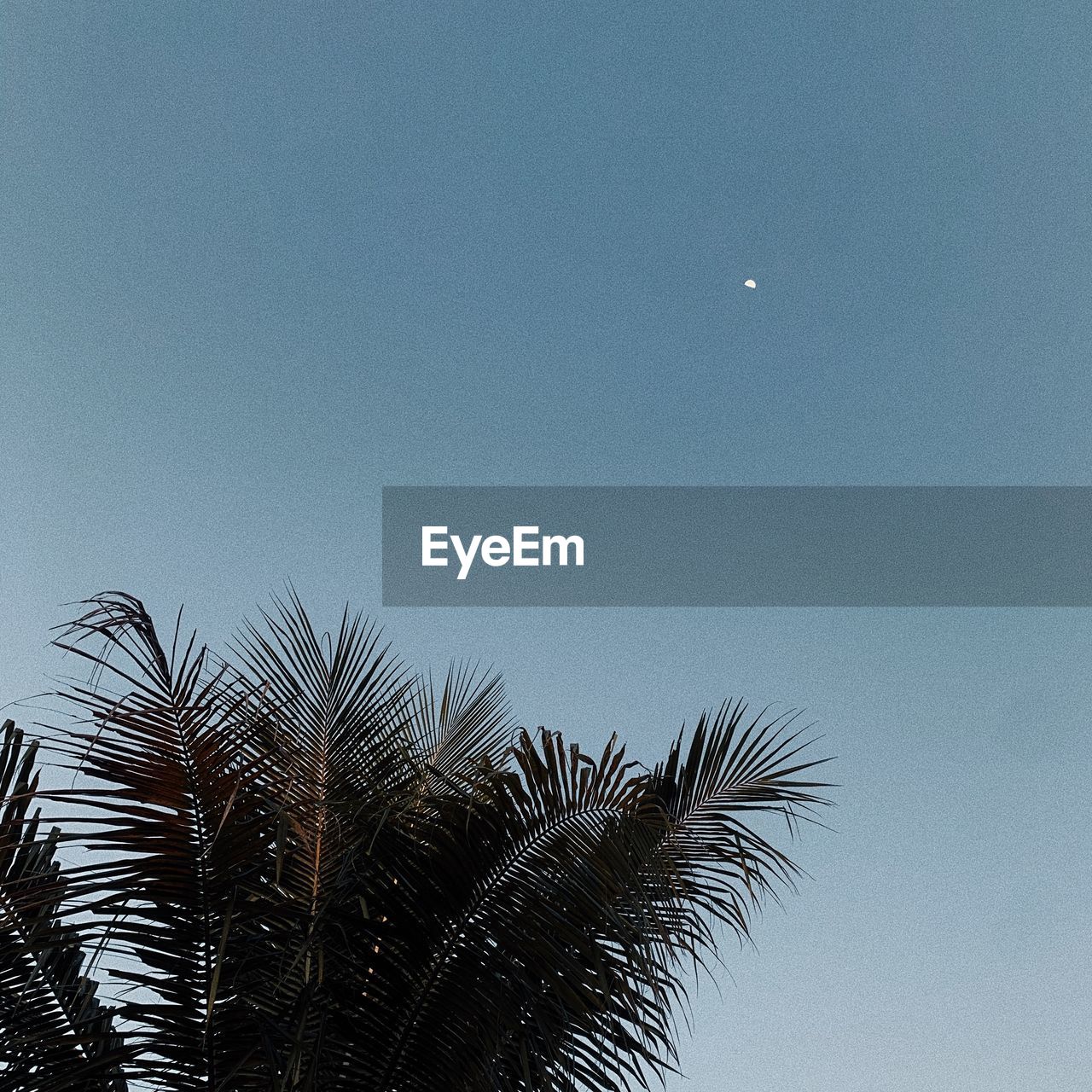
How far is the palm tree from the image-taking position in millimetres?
4289

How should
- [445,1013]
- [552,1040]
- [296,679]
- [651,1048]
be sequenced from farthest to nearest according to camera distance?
[296,679]
[651,1048]
[445,1013]
[552,1040]

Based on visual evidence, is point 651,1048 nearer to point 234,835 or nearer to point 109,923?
point 234,835

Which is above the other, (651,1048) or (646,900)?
(646,900)

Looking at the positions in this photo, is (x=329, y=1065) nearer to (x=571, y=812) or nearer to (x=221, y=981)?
(x=221, y=981)

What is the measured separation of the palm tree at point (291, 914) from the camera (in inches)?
169

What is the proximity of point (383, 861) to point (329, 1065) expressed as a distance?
785 millimetres

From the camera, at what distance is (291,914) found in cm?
445

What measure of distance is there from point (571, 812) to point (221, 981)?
1.51 m

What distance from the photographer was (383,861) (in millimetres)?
4766

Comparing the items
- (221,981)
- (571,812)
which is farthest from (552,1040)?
(221,981)

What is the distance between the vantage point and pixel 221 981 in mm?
4570

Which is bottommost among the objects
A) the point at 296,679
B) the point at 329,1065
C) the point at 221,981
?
the point at 329,1065

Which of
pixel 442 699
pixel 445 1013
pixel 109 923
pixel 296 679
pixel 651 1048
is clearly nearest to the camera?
pixel 109 923

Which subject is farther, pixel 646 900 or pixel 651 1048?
pixel 651 1048
